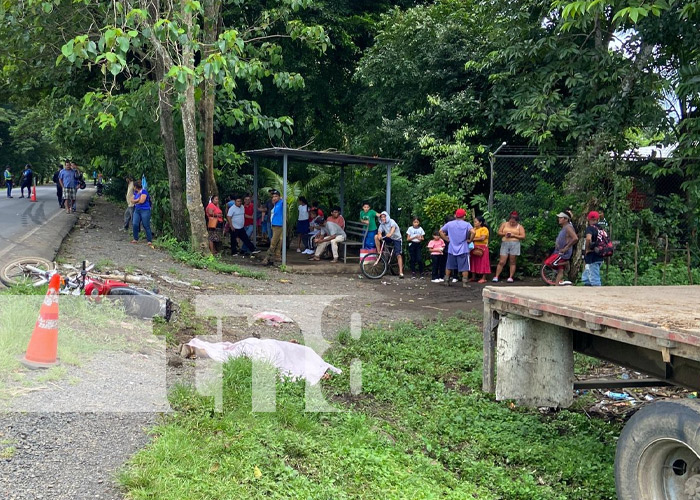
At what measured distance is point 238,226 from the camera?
665 inches

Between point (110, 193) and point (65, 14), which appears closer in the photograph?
point (65, 14)

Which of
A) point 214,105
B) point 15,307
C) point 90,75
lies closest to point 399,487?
point 15,307

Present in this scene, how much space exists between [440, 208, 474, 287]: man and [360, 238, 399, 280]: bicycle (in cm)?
143

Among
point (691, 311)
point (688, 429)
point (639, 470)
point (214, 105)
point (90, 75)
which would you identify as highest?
point (90, 75)

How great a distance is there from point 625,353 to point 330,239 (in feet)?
38.8

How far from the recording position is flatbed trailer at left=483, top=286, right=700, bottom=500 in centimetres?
392

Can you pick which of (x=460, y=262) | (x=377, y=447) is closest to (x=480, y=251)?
(x=460, y=262)

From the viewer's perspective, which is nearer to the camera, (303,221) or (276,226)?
(276,226)

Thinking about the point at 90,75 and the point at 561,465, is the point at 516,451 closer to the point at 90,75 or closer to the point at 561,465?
the point at 561,465

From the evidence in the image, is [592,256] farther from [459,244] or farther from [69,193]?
[69,193]

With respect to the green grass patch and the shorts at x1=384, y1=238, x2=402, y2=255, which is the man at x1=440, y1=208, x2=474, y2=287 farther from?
the green grass patch

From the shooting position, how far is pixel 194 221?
14906 mm

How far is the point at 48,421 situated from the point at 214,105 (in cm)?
1294

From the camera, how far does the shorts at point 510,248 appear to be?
14711mm
